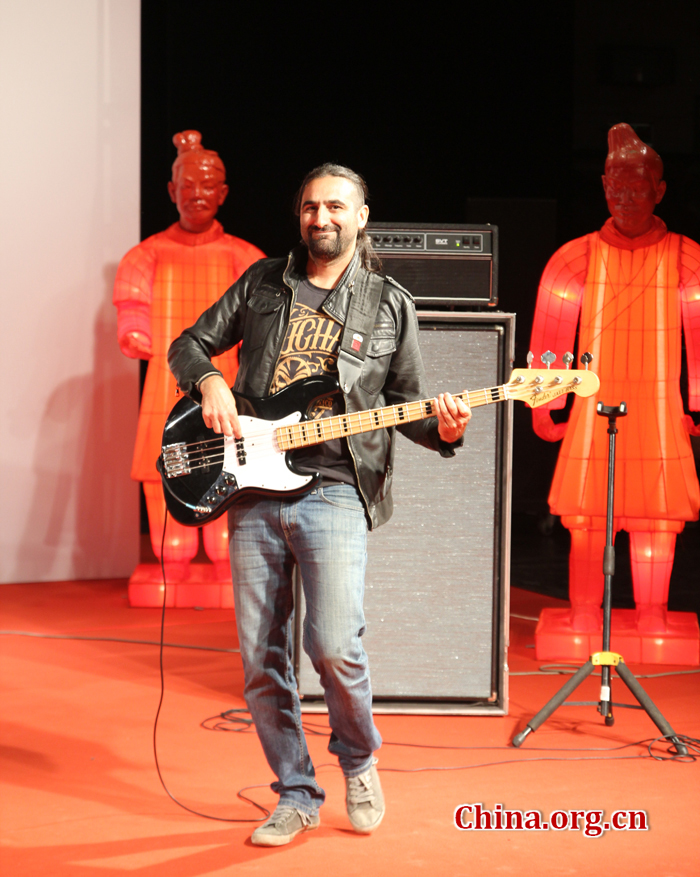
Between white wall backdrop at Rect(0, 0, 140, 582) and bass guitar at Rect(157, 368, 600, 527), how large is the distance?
3.55 m

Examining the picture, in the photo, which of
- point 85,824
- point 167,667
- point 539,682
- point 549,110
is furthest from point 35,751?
point 549,110

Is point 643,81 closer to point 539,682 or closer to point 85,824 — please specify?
point 539,682

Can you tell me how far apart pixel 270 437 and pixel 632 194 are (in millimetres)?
2624

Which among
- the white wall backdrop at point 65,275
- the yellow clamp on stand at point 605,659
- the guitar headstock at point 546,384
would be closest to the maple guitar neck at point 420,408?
the guitar headstock at point 546,384

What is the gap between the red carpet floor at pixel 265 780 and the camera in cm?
252

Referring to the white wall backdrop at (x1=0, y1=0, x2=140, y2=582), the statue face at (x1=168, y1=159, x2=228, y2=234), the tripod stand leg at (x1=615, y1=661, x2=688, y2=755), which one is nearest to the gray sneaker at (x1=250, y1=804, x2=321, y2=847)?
the tripod stand leg at (x1=615, y1=661, x2=688, y2=755)

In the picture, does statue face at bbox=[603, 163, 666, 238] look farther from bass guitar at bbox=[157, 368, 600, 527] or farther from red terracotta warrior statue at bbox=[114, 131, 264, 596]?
bass guitar at bbox=[157, 368, 600, 527]

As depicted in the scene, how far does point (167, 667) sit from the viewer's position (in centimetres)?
429

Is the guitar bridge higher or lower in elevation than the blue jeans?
higher

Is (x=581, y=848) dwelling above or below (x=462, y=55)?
below

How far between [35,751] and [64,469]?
2.93 meters

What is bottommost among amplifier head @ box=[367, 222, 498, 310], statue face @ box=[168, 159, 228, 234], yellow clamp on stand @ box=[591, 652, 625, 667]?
yellow clamp on stand @ box=[591, 652, 625, 667]

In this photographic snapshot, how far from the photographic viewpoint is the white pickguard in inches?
98.6

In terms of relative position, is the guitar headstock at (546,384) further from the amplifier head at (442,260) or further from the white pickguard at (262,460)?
the amplifier head at (442,260)
